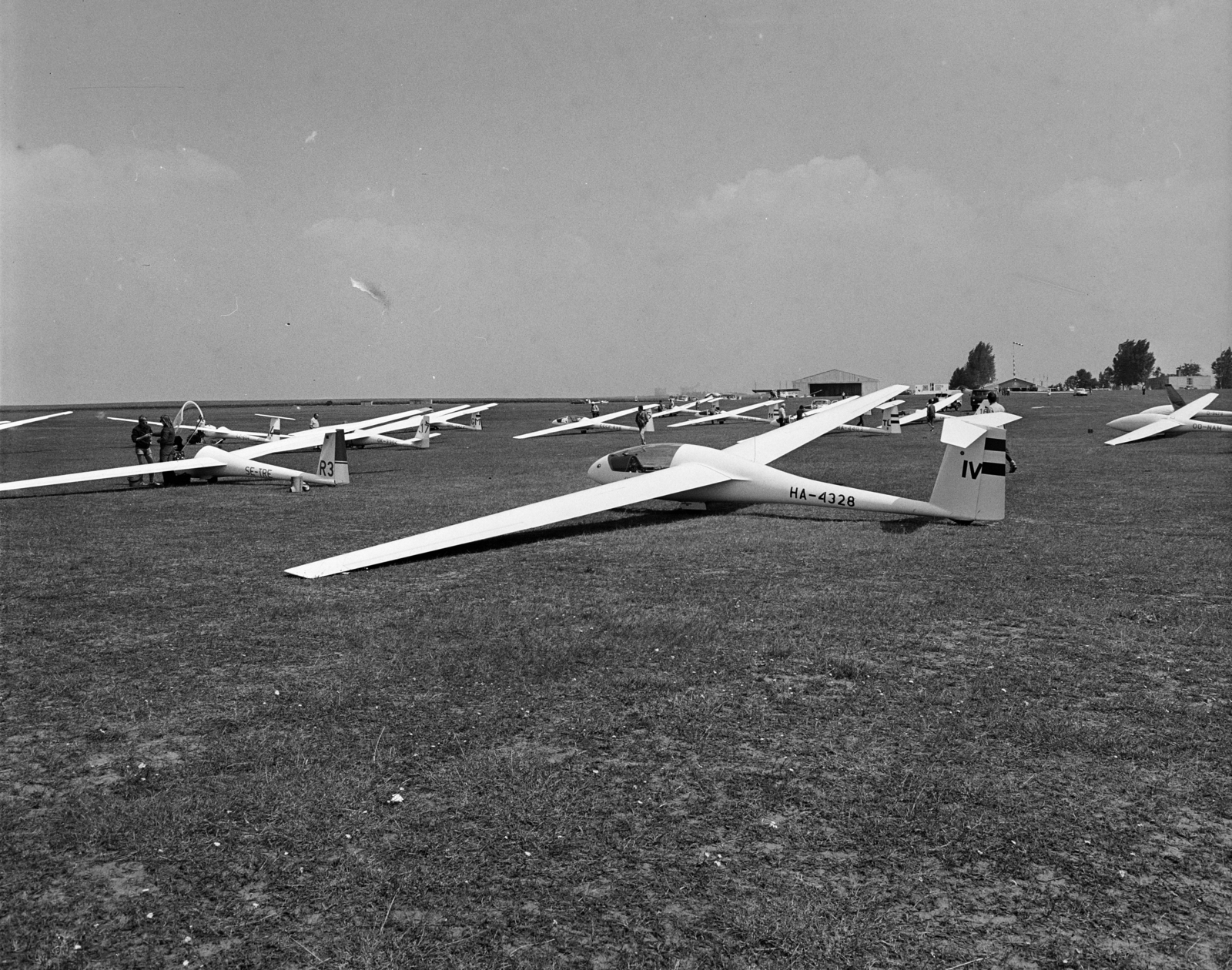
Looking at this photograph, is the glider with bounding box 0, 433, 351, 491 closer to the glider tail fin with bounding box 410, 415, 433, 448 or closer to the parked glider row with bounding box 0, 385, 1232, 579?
the parked glider row with bounding box 0, 385, 1232, 579

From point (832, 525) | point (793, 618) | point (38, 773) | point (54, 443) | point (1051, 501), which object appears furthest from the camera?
point (54, 443)

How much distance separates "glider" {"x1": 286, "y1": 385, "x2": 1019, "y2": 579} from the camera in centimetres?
1185

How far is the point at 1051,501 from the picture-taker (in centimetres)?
1691

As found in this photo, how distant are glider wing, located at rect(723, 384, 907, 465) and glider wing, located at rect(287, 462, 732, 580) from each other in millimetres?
2526

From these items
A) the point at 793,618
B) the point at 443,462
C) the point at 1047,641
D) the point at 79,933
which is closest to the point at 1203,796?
the point at 1047,641

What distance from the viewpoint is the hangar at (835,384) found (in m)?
133

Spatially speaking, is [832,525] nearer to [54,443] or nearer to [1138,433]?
[1138,433]

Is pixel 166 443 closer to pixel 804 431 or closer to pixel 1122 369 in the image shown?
pixel 804 431

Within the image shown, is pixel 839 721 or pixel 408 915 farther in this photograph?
pixel 839 721

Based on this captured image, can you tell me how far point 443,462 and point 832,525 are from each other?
711 inches

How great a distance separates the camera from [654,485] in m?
15.5

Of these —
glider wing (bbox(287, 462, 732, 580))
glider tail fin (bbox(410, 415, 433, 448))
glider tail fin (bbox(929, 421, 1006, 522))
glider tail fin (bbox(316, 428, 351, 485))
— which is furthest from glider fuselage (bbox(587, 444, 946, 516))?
glider tail fin (bbox(410, 415, 433, 448))

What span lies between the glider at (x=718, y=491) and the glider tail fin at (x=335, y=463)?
7.92 meters

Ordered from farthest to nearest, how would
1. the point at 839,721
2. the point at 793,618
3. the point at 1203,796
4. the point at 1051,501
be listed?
1. the point at 1051,501
2. the point at 793,618
3. the point at 839,721
4. the point at 1203,796
